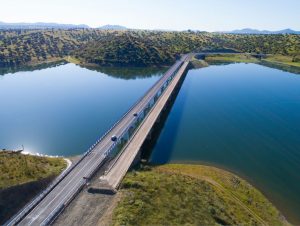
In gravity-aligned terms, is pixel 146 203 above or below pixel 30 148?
above

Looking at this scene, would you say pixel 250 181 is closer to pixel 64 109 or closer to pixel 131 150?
pixel 131 150

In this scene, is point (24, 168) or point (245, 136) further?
point (245, 136)

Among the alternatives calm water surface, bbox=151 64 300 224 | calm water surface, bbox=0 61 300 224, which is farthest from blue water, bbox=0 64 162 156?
calm water surface, bbox=151 64 300 224

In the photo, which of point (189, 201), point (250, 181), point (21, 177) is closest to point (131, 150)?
point (189, 201)

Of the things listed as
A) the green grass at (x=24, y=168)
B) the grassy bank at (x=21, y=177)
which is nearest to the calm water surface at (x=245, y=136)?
the green grass at (x=24, y=168)

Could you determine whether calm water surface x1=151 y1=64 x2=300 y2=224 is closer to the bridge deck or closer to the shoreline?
the shoreline

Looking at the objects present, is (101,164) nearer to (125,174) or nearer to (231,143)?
(125,174)

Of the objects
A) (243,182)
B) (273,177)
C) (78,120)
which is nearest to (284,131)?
(273,177)
